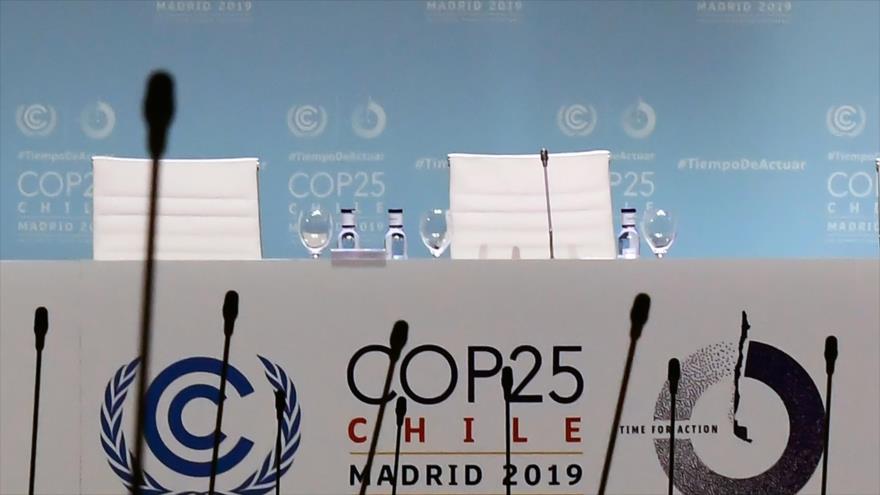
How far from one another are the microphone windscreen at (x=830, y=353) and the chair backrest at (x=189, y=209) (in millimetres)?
1727

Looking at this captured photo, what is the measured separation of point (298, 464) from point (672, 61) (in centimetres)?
310


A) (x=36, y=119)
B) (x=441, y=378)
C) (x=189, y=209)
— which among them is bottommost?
(x=441, y=378)

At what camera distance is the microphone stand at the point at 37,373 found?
1.63 metres

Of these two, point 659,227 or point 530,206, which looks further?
point 530,206

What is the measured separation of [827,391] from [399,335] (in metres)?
0.79

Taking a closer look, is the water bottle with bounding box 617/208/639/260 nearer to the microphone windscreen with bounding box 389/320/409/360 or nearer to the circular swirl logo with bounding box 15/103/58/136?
the microphone windscreen with bounding box 389/320/409/360

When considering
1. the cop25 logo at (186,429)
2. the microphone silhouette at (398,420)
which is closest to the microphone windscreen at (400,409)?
the microphone silhouette at (398,420)

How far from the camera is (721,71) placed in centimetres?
417

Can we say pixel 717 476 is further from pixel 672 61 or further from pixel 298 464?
pixel 672 61

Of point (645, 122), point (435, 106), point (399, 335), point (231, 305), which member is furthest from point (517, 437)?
point (645, 122)

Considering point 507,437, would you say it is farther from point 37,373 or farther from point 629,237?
point 629,237

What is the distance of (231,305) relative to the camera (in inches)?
65.1

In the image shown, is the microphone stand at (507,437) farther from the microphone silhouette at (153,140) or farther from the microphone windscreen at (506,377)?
the microphone silhouette at (153,140)

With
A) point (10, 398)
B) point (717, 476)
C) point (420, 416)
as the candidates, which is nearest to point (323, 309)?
point (420, 416)
